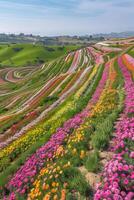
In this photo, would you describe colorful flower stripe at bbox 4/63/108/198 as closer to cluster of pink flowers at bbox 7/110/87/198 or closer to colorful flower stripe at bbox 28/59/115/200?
cluster of pink flowers at bbox 7/110/87/198

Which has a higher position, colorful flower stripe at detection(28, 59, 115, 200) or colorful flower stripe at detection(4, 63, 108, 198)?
colorful flower stripe at detection(28, 59, 115, 200)

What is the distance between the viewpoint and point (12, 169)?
16.7m

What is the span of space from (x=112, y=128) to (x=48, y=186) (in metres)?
5.83

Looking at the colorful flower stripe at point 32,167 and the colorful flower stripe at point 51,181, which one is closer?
the colorful flower stripe at point 51,181

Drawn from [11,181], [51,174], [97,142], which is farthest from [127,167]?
[11,181]

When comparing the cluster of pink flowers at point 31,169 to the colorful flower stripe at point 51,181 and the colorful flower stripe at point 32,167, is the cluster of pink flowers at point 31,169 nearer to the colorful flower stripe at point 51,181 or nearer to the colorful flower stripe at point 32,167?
the colorful flower stripe at point 32,167

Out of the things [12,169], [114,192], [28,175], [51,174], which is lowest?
[12,169]

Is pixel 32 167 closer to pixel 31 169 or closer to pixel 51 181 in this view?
pixel 31 169

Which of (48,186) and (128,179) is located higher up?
(128,179)

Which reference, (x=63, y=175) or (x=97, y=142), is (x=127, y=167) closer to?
(x=63, y=175)

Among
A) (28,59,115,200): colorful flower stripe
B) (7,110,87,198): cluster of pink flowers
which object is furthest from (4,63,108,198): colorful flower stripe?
(28,59,115,200): colorful flower stripe

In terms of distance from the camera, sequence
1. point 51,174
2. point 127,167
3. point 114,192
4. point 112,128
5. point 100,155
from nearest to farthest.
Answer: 1. point 114,192
2. point 127,167
3. point 51,174
4. point 100,155
5. point 112,128

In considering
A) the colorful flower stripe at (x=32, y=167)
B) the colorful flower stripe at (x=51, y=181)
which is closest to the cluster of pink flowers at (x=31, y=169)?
the colorful flower stripe at (x=32, y=167)

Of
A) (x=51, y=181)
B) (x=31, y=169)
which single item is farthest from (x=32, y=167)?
(x=51, y=181)
